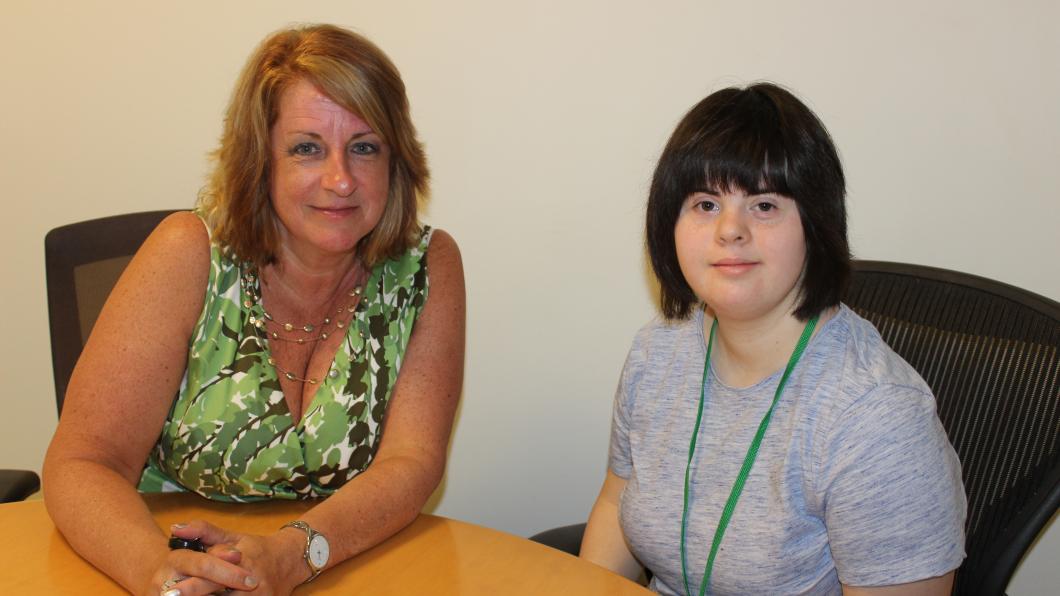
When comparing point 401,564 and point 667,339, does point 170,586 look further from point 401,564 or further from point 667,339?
point 667,339

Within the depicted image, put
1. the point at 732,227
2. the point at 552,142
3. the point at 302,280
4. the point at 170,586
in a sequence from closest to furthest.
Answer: the point at 170,586 → the point at 732,227 → the point at 302,280 → the point at 552,142

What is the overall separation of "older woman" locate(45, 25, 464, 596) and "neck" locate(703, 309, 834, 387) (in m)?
0.58

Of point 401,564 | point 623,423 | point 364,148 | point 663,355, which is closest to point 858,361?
point 663,355

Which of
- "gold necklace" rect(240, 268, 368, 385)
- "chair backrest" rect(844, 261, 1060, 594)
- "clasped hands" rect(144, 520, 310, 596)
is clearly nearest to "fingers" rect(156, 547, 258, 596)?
"clasped hands" rect(144, 520, 310, 596)

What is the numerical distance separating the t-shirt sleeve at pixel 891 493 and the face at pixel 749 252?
0.22 metres

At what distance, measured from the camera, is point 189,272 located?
6.31 feet

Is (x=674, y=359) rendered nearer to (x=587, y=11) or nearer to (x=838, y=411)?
(x=838, y=411)

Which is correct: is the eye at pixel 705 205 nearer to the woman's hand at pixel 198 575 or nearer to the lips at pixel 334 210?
the lips at pixel 334 210

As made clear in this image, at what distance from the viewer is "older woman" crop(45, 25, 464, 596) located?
1834 mm

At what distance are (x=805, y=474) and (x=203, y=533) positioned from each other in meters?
0.91

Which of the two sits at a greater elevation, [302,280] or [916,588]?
[302,280]

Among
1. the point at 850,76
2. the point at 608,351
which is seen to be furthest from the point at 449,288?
the point at 850,76

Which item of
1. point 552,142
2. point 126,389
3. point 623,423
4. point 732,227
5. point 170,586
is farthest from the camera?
point 552,142

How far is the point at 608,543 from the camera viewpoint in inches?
74.5
